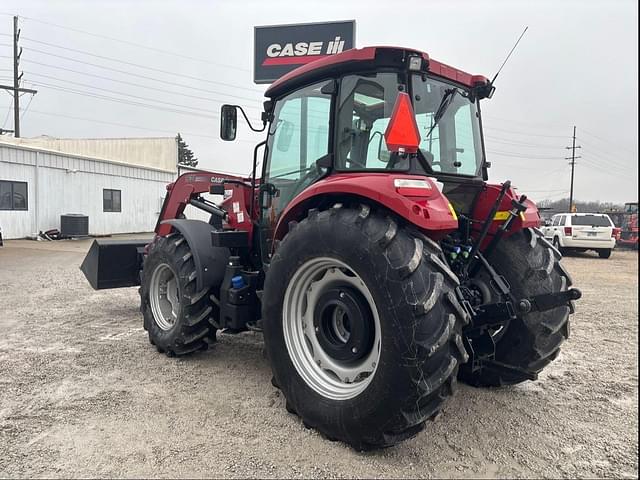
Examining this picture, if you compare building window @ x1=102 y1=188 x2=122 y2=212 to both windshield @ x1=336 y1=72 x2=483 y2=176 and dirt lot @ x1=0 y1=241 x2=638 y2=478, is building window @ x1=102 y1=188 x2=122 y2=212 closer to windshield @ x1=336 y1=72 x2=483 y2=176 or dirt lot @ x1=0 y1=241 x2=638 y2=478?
dirt lot @ x1=0 y1=241 x2=638 y2=478

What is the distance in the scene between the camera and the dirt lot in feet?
8.71

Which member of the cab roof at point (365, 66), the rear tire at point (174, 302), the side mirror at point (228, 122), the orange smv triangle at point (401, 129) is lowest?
the rear tire at point (174, 302)

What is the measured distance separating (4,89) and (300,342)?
3166cm

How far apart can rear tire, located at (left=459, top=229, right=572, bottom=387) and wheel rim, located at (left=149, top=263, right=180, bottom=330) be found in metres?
2.96

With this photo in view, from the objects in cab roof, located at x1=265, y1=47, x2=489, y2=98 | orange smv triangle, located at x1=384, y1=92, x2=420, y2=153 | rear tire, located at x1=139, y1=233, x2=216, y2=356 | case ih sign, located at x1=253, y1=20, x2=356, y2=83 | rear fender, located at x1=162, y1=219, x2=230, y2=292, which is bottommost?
rear tire, located at x1=139, y1=233, x2=216, y2=356

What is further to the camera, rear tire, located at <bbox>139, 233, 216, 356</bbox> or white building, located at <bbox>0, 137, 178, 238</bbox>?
white building, located at <bbox>0, 137, 178, 238</bbox>

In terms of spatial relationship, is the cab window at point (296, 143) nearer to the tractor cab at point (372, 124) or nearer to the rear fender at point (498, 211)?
the tractor cab at point (372, 124)

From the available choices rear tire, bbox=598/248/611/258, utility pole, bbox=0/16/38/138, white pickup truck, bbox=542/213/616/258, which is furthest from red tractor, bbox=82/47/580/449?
utility pole, bbox=0/16/38/138

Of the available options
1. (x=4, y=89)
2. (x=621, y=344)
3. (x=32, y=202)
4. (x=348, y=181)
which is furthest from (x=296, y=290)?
(x=4, y=89)

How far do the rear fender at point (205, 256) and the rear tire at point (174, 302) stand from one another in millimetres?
84

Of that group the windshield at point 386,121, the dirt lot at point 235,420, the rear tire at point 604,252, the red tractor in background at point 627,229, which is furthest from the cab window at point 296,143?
the red tractor in background at point 627,229

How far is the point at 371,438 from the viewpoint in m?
2.68

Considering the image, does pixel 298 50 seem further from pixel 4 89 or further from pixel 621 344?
pixel 4 89

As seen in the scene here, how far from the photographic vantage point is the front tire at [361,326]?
252 centimetres
